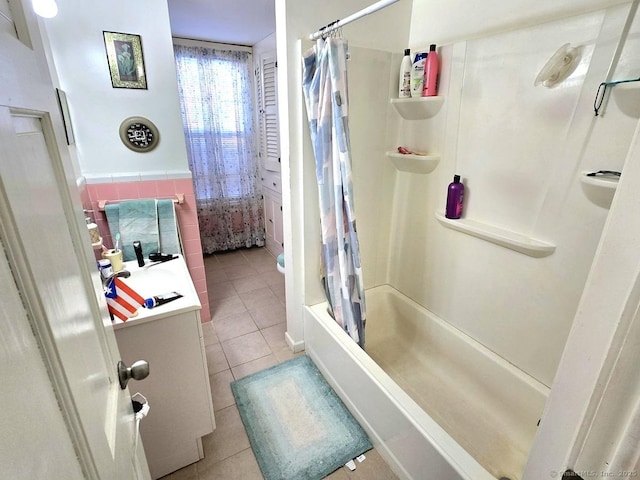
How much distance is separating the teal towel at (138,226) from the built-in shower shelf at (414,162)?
1.57m

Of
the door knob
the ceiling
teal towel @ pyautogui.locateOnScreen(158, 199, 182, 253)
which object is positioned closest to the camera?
the door knob

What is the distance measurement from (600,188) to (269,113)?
2863mm

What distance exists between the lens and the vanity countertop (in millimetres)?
1241

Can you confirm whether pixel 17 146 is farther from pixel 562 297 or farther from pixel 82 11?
pixel 82 11

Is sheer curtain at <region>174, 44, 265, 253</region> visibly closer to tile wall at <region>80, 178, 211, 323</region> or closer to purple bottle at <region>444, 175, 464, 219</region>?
tile wall at <region>80, 178, 211, 323</region>

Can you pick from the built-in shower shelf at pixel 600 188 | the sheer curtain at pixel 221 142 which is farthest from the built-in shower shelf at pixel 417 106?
the sheer curtain at pixel 221 142

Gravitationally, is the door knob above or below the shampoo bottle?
below

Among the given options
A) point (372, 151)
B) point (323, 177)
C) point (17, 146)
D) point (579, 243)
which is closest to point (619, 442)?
point (17, 146)

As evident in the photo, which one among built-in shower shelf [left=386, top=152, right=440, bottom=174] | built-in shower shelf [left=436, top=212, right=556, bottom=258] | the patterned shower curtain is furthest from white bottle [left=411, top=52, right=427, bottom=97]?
built-in shower shelf [left=436, top=212, right=556, bottom=258]

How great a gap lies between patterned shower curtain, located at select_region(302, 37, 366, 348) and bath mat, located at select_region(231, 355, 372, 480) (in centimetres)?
43

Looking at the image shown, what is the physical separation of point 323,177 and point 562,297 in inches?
48.2

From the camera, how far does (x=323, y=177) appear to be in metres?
1.63

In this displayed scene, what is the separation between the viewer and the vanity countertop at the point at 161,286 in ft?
4.07

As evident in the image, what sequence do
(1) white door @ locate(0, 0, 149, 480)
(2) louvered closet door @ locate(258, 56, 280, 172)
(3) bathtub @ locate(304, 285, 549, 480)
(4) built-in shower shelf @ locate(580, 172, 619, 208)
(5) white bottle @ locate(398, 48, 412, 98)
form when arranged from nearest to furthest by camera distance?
(1) white door @ locate(0, 0, 149, 480)
(4) built-in shower shelf @ locate(580, 172, 619, 208)
(3) bathtub @ locate(304, 285, 549, 480)
(5) white bottle @ locate(398, 48, 412, 98)
(2) louvered closet door @ locate(258, 56, 280, 172)
